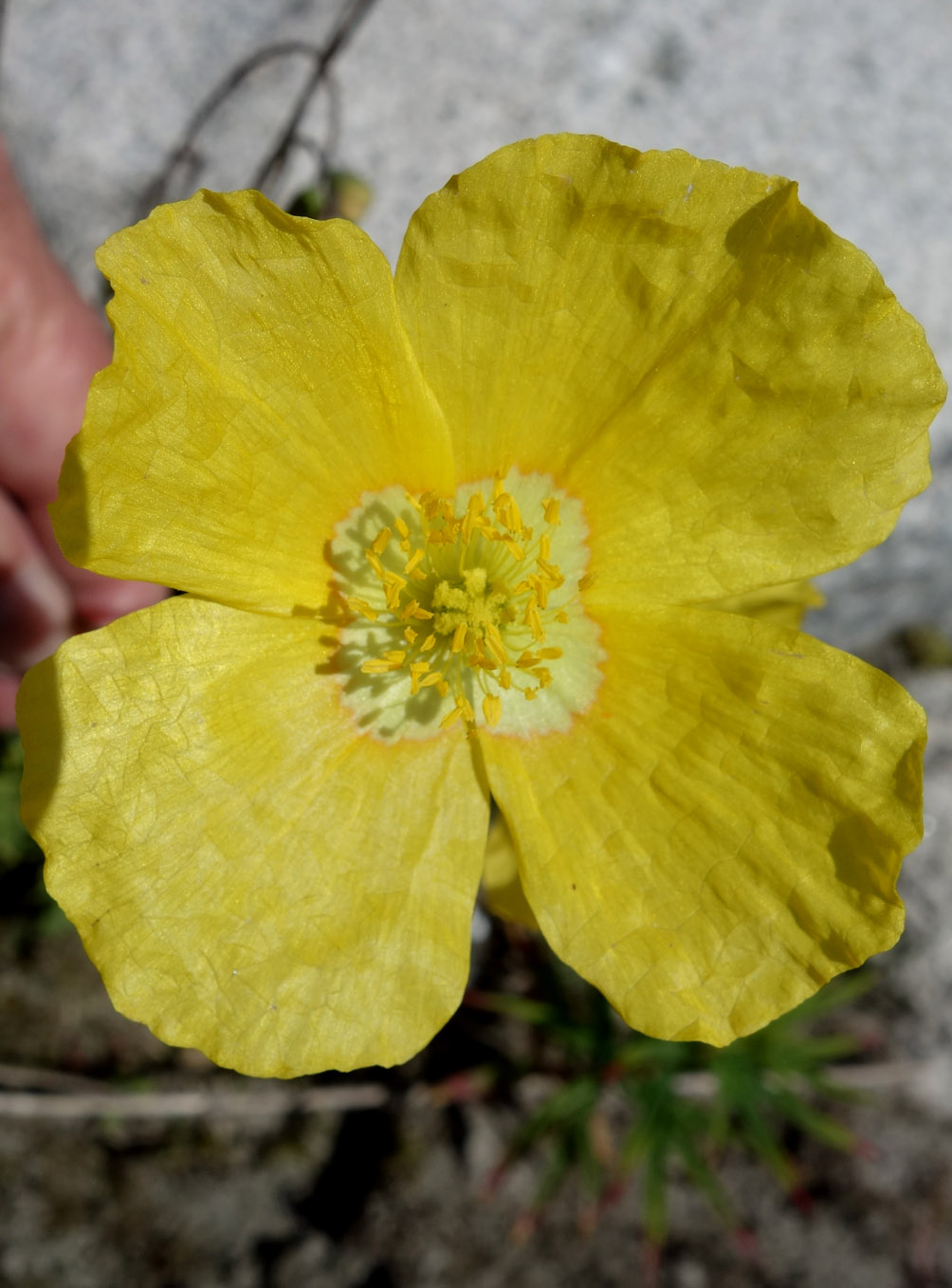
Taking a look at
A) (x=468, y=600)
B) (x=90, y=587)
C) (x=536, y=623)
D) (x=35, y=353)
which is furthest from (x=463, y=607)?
(x=90, y=587)

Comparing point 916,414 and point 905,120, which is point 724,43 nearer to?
point 905,120

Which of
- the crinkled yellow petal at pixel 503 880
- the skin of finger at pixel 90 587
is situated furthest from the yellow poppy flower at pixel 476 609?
the skin of finger at pixel 90 587

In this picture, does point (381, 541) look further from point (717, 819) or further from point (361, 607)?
point (717, 819)

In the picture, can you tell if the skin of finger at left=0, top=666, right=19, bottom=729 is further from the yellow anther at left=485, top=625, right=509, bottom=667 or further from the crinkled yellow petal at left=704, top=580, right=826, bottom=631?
the crinkled yellow petal at left=704, top=580, right=826, bottom=631

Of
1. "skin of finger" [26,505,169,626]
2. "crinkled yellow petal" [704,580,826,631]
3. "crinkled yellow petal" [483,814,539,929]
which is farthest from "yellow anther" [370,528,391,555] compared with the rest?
"skin of finger" [26,505,169,626]

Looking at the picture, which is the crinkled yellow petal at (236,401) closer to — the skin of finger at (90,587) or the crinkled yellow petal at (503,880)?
the crinkled yellow petal at (503,880)

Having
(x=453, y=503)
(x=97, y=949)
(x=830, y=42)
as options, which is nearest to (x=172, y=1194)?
(x=97, y=949)
